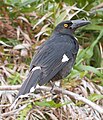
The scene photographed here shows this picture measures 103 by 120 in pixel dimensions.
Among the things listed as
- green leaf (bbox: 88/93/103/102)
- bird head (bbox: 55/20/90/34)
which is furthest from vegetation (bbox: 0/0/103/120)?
bird head (bbox: 55/20/90/34)

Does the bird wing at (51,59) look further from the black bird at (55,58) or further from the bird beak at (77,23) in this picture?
the bird beak at (77,23)

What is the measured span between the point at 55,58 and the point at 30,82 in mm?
396

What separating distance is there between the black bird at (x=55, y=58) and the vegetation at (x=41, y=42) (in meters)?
0.22

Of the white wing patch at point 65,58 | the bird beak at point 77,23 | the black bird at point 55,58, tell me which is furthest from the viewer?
the bird beak at point 77,23

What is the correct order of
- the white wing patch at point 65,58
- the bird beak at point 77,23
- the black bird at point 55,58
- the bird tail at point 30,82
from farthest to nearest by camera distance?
the bird beak at point 77,23 < the white wing patch at point 65,58 < the black bird at point 55,58 < the bird tail at point 30,82

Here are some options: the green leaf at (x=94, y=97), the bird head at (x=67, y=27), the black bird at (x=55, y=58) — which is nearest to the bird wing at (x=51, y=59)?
the black bird at (x=55, y=58)

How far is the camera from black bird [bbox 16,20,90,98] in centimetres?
436

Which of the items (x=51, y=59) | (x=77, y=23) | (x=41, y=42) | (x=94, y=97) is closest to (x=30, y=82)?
(x=51, y=59)

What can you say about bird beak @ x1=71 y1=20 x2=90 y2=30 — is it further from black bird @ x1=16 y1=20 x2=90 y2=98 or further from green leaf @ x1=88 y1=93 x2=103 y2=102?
green leaf @ x1=88 y1=93 x2=103 y2=102

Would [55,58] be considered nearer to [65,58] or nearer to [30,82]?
[65,58]

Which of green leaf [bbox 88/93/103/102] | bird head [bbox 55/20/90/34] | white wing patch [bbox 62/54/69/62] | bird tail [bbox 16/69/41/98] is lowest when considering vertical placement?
green leaf [bbox 88/93/103/102]

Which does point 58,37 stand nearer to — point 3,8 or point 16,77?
point 16,77

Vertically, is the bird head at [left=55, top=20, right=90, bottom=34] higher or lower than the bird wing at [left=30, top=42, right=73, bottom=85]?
higher

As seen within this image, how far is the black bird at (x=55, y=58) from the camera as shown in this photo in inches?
172
